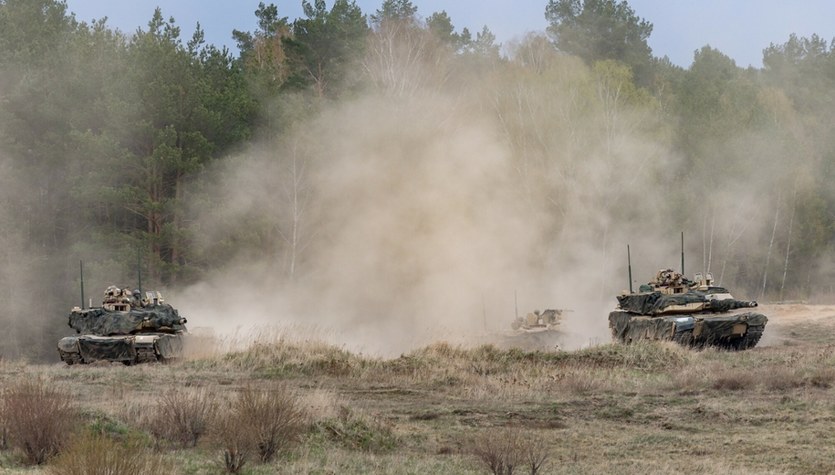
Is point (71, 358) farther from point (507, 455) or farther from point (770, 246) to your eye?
point (770, 246)

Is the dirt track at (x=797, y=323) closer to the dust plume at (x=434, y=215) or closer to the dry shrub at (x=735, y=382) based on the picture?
the dust plume at (x=434, y=215)

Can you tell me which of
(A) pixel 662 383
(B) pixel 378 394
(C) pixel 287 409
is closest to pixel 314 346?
(B) pixel 378 394

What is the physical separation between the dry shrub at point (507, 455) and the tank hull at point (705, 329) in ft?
49.1

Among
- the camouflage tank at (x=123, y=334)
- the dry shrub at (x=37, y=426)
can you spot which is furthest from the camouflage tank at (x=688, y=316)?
the dry shrub at (x=37, y=426)

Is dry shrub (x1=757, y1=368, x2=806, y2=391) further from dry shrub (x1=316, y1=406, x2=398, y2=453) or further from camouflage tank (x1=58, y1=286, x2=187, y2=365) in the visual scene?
camouflage tank (x1=58, y1=286, x2=187, y2=365)

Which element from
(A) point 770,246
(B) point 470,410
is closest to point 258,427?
(B) point 470,410

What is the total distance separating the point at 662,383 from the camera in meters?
19.6

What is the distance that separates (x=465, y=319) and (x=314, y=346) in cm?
2274

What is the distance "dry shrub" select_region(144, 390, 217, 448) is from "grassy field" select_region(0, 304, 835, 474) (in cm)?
3

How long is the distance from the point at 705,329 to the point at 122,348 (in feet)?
46.1

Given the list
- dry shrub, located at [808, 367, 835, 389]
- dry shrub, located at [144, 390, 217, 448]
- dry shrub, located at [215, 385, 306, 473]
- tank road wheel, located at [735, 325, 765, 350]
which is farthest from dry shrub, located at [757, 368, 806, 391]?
dry shrub, located at [144, 390, 217, 448]

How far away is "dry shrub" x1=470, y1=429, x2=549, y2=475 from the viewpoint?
440 inches

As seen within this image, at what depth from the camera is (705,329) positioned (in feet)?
86.9


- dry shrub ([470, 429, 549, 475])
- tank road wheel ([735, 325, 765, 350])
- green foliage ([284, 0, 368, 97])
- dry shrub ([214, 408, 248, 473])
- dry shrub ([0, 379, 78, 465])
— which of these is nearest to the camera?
dry shrub ([470, 429, 549, 475])
